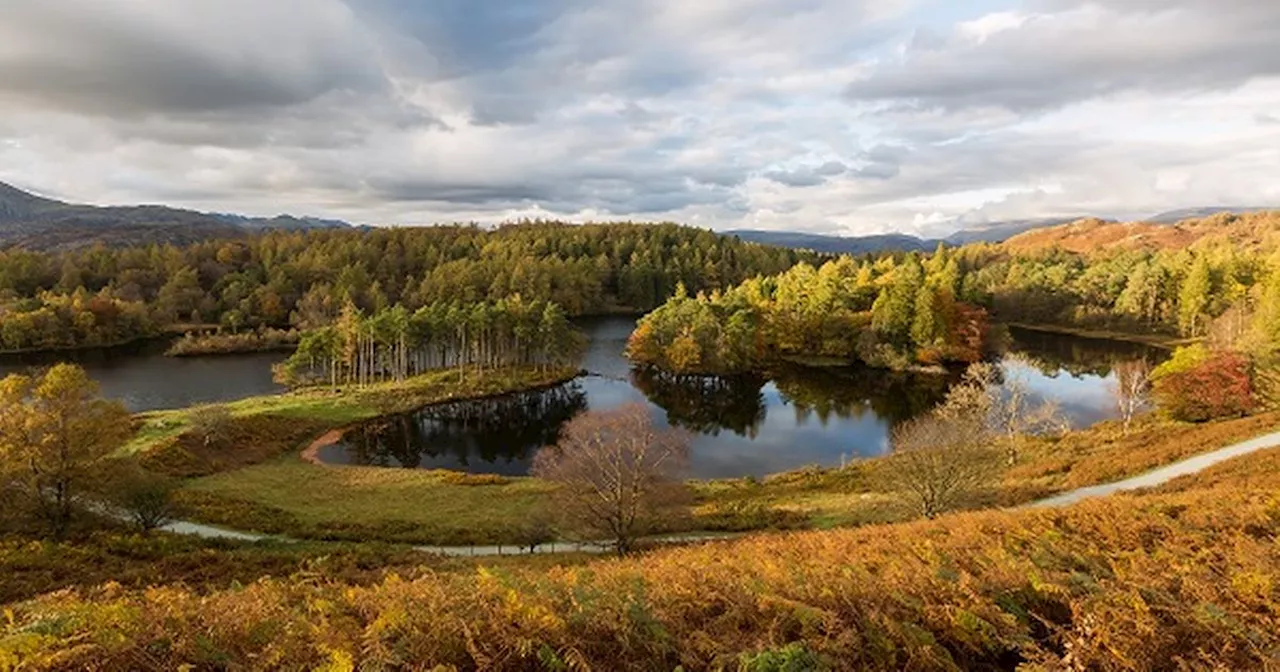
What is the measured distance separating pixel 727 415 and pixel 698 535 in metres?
30.6

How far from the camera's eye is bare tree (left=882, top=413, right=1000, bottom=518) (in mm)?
23734

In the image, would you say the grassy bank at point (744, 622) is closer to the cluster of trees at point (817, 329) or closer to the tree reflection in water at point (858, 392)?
the tree reflection in water at point (858, 392)

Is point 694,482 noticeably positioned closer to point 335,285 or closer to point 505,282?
point 505,282

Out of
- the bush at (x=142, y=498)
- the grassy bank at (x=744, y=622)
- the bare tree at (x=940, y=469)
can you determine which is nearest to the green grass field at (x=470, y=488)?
the bare tree at (x=940, y=469)

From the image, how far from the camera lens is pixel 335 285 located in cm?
12206

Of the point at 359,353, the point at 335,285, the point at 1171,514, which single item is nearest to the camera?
the point at 1171,514

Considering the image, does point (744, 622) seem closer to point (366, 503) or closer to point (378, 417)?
point (366, 503)

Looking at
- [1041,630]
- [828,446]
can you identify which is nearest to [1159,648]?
[1041,630]

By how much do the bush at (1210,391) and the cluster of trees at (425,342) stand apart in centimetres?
4934

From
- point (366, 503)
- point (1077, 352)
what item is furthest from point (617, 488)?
point (1077, 352)

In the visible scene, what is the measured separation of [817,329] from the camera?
3216 inches

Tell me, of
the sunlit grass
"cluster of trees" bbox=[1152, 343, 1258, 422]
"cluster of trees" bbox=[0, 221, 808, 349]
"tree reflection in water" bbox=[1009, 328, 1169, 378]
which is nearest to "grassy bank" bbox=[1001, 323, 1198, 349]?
"tree reflection in water" bbox=[1009, 328, 1169, 378]

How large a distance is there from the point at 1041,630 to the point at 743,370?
214ft

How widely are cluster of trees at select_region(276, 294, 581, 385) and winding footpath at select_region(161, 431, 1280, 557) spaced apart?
3671 centimetres
